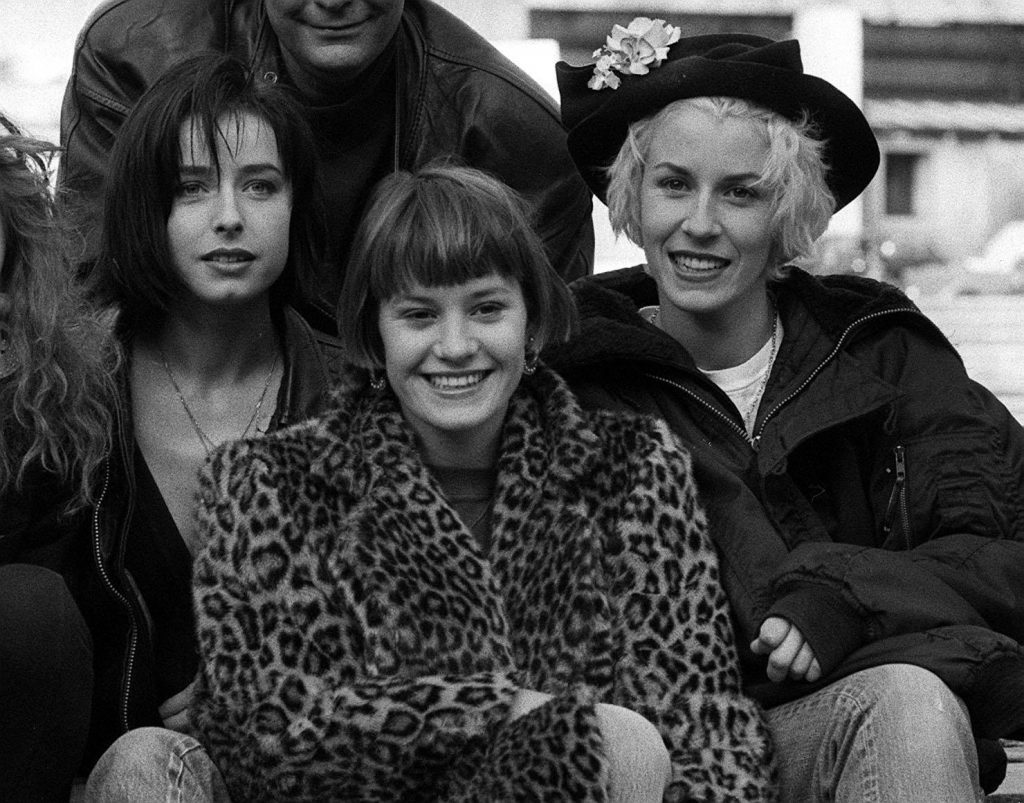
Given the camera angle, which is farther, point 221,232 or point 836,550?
point 221,232

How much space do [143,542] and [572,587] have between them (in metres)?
0.65

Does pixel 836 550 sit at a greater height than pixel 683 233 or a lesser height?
lesser

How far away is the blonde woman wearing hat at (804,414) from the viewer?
243 centimetres

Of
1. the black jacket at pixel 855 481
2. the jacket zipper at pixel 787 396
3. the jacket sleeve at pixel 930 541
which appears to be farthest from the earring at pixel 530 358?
the jacket sleeve at pixel 930 541

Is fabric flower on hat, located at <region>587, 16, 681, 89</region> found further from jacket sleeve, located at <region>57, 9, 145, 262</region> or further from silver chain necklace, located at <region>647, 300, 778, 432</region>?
jacket sleeve, located at <region>57, 9, 145, 262</region>

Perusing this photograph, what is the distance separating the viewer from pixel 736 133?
2.88m

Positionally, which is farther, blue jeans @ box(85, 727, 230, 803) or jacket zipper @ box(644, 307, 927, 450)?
jacket zipper @ box(644, 307, 927, 450)

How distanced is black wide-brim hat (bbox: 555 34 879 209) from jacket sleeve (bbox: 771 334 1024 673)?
37cm

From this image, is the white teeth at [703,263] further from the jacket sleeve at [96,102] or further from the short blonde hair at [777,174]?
the jacket sleeve at [96,102]

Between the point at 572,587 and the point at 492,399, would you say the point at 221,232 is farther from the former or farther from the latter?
the point at 572,587

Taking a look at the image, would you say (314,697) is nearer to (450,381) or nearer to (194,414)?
(450,381)

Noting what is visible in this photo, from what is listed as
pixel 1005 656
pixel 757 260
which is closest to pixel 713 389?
pixel 757 260

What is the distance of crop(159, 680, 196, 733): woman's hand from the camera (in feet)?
8.67

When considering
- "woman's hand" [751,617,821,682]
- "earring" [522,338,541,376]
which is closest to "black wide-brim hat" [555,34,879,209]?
"earring" [522,338,541,376]
